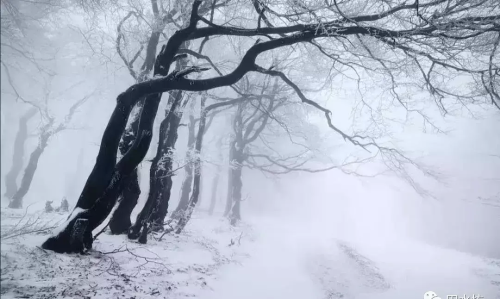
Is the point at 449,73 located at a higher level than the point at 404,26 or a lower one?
lower

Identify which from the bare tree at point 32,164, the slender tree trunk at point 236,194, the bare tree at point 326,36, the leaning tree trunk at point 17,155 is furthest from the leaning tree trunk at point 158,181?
the leaning tree trunk at point 17,155

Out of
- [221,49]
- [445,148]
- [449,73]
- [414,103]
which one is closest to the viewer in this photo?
[449,73]

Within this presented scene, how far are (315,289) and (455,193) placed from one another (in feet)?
25.7

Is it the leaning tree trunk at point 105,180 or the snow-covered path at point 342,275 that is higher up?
the leaning tree trunk at point 105,180

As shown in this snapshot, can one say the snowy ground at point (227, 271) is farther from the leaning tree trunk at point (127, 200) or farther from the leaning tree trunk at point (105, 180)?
the leaning tree trunk at point (127, 200)

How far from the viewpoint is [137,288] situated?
4.34m

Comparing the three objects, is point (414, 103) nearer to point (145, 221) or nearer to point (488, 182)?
point (488, 182)

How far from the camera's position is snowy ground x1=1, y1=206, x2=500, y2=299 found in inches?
146

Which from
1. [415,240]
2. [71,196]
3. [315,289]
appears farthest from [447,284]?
[71,196]

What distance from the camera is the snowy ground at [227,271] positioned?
372cm

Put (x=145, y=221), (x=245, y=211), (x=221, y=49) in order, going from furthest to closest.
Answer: (x=245, y=211) → (x=221, y=49) → (x=145, y=221)

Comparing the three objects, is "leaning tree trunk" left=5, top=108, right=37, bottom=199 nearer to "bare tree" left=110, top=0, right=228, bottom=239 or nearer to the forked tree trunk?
"bare tree" left=110, top=0, right=228, bottom=239

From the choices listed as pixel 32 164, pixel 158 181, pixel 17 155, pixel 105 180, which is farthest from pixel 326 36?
pixel 17 155

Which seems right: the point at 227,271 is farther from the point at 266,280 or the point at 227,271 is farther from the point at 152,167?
the point at 152,167
